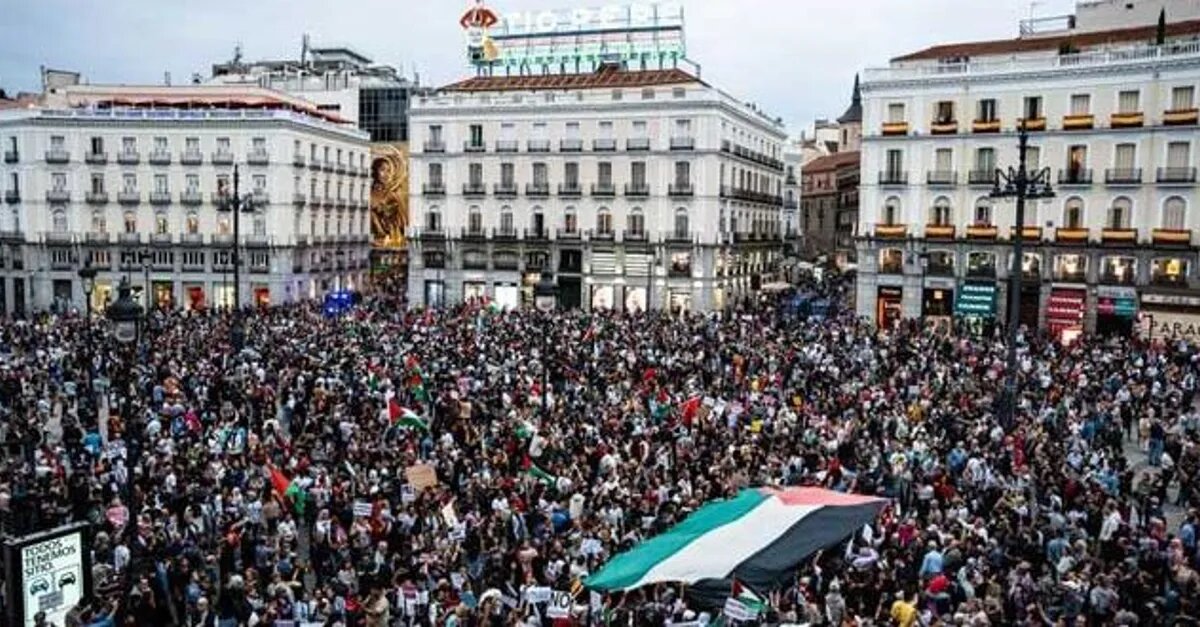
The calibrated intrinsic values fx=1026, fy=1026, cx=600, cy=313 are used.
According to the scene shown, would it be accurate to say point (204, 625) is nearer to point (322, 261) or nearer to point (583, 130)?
point (583, 130)

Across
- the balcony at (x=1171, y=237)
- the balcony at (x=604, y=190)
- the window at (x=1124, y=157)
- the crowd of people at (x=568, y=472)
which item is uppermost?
the window at (x=1124, y=157)

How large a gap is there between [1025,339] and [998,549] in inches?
984

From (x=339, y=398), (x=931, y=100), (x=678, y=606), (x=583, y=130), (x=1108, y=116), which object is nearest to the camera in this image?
(x=678, y=606)

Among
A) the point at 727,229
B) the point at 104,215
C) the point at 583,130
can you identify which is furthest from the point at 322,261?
→ the point at 727,229

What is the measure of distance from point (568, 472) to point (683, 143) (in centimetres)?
3991

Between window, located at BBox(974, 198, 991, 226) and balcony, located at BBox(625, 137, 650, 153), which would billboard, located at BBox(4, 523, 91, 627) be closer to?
window, located at BBox(974, 198, 991, 226)

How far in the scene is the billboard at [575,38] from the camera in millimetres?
64125

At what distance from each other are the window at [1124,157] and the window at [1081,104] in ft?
6.92

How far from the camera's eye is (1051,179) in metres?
46.4

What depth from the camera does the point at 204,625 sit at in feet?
43.5

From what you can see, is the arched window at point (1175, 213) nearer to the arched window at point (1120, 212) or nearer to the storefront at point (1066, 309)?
the arched window at point (1120, 212)

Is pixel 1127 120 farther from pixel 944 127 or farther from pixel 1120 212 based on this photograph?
pixel 944 127

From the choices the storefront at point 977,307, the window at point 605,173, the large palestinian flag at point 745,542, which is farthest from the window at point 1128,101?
the large palestinian flag at point 745,542

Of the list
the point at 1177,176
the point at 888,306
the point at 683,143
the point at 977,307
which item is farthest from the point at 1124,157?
the point at 683,143
